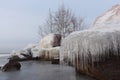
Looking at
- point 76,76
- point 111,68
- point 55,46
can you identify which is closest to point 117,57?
point 111,68

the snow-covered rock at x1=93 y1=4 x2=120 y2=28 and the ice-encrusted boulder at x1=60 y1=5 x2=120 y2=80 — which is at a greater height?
the snow-covered rock at x1=93 y1=4 x2=120 y2=28

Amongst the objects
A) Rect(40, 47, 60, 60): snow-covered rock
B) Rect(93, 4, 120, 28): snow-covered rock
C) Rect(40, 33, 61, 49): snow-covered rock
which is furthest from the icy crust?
Rect(40, 33, 61, 49): snow-covered rock

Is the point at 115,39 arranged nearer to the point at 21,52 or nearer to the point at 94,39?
the point at 94,39

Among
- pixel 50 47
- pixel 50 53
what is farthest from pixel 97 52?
pixel 50 47

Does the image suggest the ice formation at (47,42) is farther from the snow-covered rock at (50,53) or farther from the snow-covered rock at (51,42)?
the snow-covered rock at (50,53)

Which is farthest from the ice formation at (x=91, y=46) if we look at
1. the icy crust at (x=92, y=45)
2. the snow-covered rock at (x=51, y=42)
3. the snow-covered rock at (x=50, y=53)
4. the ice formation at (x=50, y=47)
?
Answer: the snow-covered rock at (x=51, y=42)

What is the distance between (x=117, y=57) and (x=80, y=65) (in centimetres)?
131

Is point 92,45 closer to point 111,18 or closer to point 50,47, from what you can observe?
point 111,18

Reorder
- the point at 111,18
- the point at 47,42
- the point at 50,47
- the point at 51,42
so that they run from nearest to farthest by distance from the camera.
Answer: the point at 111,18, the point at 50,47, the point at 51,42, the point at 47,42

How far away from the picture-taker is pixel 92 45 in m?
6.09

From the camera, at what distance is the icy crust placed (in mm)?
5848

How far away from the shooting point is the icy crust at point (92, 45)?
585cm

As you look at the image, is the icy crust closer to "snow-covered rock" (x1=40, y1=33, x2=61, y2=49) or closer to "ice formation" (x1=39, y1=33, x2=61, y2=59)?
"ice formation" (x1=39, y1=33, x2=61, y2=59)

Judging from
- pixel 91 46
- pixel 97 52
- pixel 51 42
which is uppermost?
pixel 51 42
